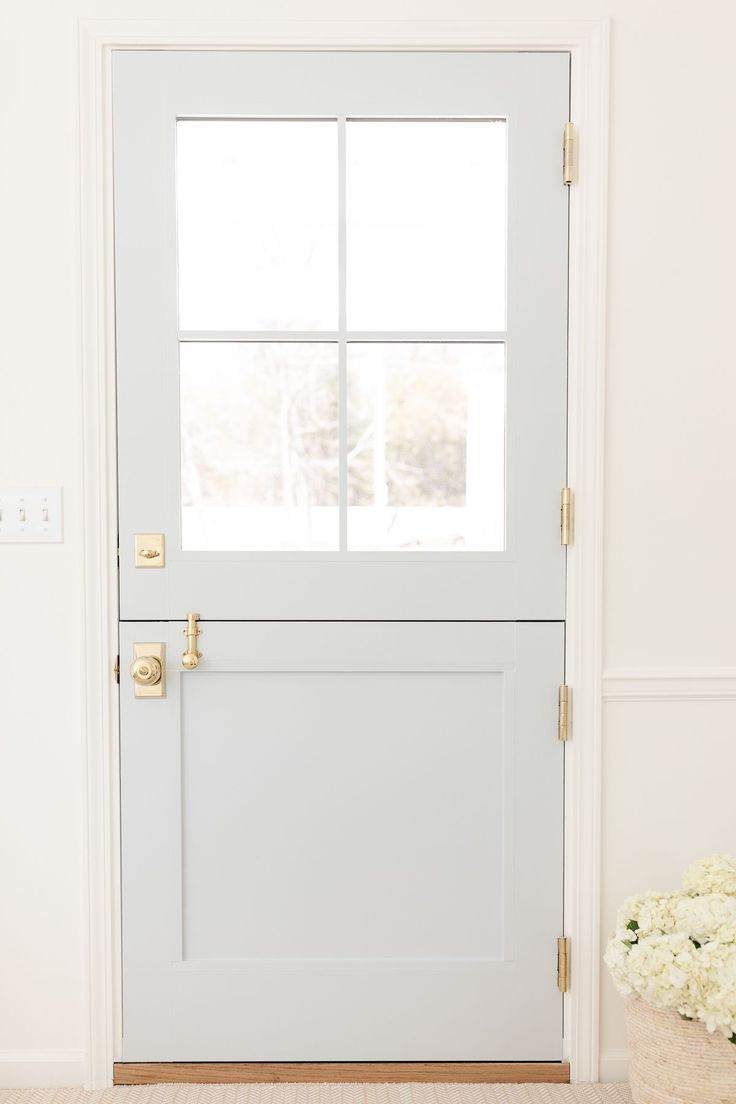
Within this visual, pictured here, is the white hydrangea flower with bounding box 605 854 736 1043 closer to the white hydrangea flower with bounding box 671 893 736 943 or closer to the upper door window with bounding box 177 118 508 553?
the white hydrangea flower with bounding box 671 893 736 943

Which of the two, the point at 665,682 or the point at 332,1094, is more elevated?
the point at 665,682

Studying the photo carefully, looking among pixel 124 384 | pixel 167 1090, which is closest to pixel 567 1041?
pixel 167 1090

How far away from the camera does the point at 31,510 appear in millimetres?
1946

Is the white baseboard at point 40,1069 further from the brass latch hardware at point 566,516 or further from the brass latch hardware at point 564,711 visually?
the brass latch hardware at point 566,516

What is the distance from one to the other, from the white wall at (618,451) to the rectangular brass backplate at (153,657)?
0.13 m

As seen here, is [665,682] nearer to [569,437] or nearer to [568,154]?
[569,437]

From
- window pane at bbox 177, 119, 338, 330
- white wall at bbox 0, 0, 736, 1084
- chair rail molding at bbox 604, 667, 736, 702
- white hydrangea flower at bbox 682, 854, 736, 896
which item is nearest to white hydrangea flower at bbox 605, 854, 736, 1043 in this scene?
white hydrangea flower at bbox 682, 854, 736, 896

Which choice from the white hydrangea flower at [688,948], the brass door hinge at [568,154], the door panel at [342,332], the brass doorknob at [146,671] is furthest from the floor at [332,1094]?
the brass door hinge at [568,154]

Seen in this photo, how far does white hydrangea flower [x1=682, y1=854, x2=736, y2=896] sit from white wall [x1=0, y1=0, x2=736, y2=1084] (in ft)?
0.47

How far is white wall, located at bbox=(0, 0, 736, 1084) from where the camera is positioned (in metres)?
1.89

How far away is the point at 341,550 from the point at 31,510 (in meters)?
0.64

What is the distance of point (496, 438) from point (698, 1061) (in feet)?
4.04

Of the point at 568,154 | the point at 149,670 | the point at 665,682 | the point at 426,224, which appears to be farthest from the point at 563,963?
the point at 568,154

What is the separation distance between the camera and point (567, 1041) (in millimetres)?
2002
